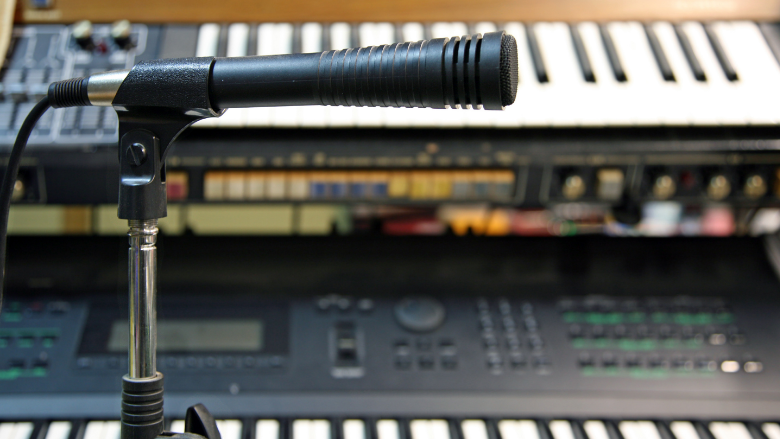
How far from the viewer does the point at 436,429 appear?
704mm

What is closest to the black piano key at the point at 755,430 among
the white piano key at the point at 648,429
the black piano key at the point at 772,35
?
the white piano key at the point at 648,429

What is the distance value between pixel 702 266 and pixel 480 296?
32 centimetres

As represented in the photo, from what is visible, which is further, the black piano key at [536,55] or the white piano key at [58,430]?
the black piano key at [536,55]

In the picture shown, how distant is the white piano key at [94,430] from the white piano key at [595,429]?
0.53 m

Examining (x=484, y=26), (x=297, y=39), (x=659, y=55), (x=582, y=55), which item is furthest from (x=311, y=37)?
(x=659, y=55)

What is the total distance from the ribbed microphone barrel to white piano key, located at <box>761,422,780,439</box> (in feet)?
1.94

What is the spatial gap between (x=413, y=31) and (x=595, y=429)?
1.80 feet

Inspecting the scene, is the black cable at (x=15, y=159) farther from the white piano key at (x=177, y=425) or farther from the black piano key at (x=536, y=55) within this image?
the black piano key at (x=536, y=55)

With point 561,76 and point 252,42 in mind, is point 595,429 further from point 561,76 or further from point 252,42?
point 252,42

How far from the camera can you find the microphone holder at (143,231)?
15.5 inches

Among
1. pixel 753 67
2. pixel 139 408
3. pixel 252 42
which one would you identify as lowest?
pixel 139 408

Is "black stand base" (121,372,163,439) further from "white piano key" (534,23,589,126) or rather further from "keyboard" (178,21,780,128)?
"white piano key" (534,23,589,126)

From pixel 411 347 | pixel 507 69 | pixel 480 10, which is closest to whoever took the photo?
pixel 507 69

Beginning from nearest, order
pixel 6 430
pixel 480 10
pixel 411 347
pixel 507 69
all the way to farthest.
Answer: pixel 507 69 < pixel 6 430 < pixel 411 347 < pixel 480 10
